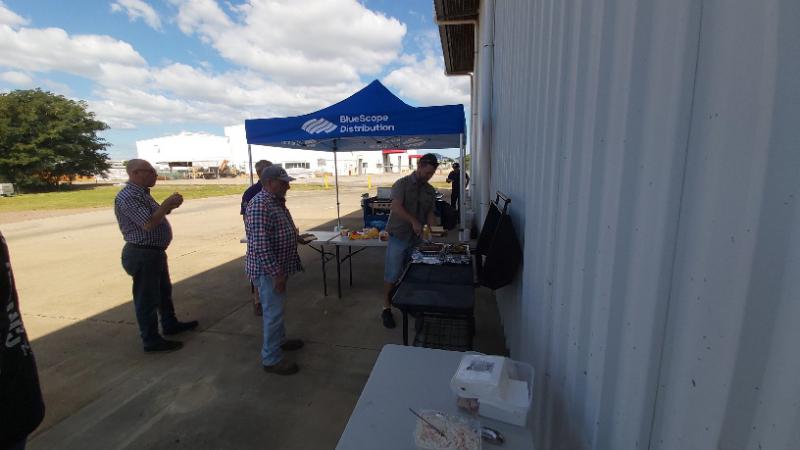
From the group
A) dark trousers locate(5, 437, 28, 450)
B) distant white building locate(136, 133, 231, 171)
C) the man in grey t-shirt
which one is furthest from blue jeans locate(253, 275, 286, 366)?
distant white building locate(136, 133, 231, 171)

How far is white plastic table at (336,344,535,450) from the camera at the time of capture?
1.19 m

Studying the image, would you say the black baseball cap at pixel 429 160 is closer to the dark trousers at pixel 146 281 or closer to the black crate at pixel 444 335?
the black crate at pixel 444 335

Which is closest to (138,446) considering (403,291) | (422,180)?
(403,291)

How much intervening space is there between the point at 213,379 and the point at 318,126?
3.45m

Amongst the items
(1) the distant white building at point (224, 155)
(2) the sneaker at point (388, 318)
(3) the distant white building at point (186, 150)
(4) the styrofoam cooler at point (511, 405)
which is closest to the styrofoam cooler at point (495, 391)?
(4) the styrofoam cooler at point (511, 405)

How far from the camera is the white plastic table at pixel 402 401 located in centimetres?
119

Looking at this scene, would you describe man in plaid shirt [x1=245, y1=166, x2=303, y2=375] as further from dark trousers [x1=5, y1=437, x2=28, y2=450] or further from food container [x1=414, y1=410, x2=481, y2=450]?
food container [x1=414, y1=410, x2=481, y2=450]

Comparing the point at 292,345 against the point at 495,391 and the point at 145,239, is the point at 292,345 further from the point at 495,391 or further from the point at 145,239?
the point at 495,391

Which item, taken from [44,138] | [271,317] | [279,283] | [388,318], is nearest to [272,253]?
[279,283]

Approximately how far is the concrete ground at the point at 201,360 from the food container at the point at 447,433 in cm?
145

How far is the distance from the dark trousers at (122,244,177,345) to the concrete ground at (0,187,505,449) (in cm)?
30

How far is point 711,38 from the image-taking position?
27.2 inches

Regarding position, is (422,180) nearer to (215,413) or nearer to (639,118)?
(215,413)

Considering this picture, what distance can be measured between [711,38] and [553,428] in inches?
60.9
